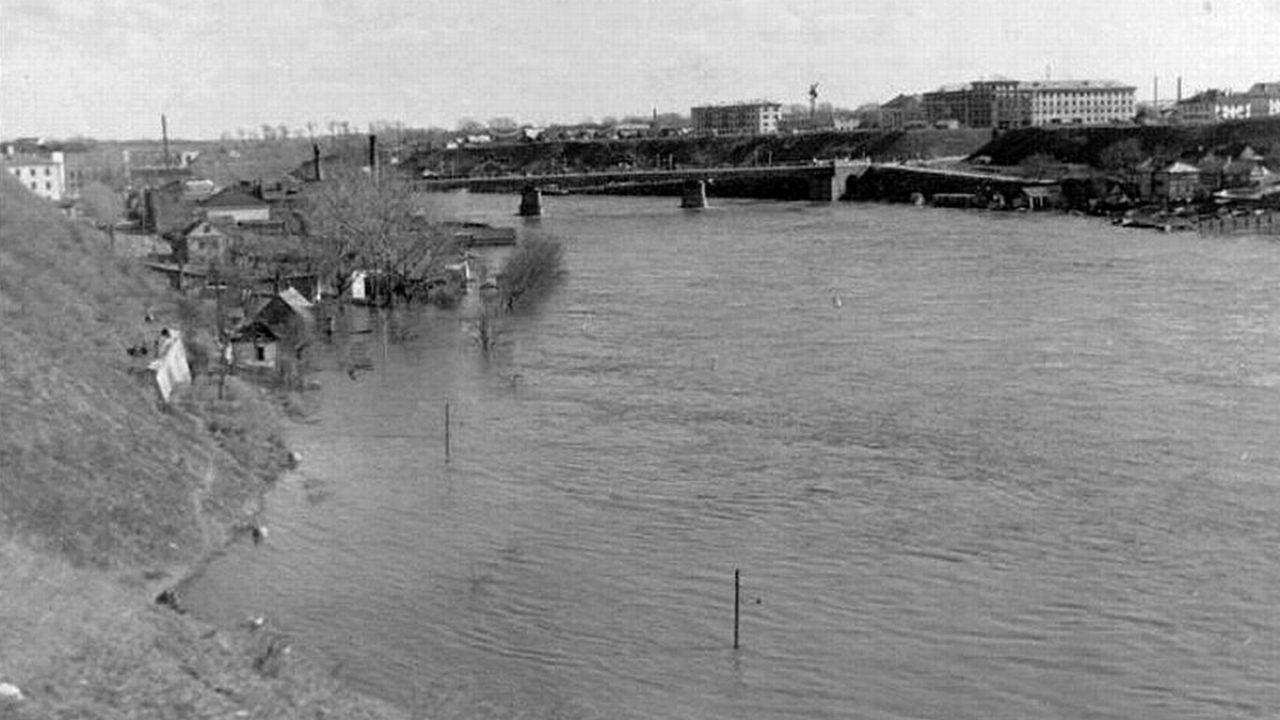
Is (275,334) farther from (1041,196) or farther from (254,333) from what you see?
(1041,196)

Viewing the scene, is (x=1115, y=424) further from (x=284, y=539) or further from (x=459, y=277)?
(x=459, y=277)

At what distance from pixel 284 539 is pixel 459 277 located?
1470 centimetres

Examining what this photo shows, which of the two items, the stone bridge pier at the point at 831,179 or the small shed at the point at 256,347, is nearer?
the small shed at the point at 256,347

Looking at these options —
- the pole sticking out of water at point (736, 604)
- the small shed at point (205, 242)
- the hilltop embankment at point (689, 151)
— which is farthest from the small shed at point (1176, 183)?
the pole sticking out of water at point (736, 604)

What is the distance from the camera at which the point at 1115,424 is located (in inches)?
511

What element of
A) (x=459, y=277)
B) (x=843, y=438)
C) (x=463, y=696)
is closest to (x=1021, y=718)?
(x=463, y=696)

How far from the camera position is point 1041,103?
80312mm

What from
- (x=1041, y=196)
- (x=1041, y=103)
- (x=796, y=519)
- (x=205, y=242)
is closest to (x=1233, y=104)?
(x=1041, y=103)

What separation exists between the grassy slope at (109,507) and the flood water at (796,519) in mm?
498

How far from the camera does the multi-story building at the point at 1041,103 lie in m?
80.2

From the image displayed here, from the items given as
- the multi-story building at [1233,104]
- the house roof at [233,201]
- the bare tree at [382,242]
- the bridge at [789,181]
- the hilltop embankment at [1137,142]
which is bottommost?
the bare tree at [382,242]

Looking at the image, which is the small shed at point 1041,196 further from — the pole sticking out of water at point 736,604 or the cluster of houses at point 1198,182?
the pole sticking out of water at point 736,604

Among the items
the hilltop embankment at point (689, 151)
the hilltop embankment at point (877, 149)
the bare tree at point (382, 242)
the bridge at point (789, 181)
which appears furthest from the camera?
the hilltop embankment at point (689, 151)

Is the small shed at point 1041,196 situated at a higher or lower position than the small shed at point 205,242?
higher
